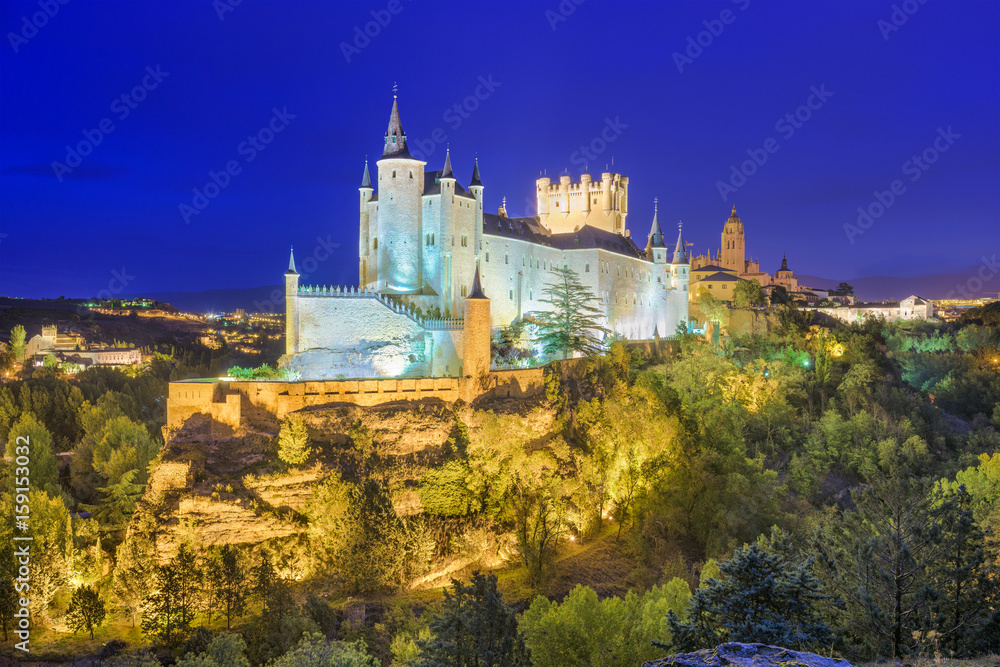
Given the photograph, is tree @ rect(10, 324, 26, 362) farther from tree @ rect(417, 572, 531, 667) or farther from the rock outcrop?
the rock outcrop

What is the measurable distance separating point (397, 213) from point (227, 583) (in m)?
25.6

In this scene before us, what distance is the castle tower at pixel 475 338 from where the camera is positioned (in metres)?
41.5

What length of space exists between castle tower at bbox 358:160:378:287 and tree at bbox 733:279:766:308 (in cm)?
5051

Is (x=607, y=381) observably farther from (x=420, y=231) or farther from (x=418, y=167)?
(x=418, y=167)

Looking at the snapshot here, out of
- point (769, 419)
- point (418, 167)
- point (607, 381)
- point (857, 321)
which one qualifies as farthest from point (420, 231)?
point (857, 321)

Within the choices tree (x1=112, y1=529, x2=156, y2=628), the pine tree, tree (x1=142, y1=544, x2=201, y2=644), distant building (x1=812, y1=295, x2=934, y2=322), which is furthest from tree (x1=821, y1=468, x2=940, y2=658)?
distant building (x1=812, y1=295, x2=934, y2=322)

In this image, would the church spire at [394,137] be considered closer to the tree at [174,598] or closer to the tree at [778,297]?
the tree at [174,598]

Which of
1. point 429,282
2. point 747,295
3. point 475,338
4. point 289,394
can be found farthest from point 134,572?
point 747,295

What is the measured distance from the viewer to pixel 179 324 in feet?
401

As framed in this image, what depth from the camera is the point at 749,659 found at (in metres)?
11.9

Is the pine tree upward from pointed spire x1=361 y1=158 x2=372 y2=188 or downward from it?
downward

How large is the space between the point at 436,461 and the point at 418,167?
2054cm

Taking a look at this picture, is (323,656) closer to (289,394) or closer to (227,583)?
(227,583)

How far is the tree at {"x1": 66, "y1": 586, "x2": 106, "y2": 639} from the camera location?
30777mm
